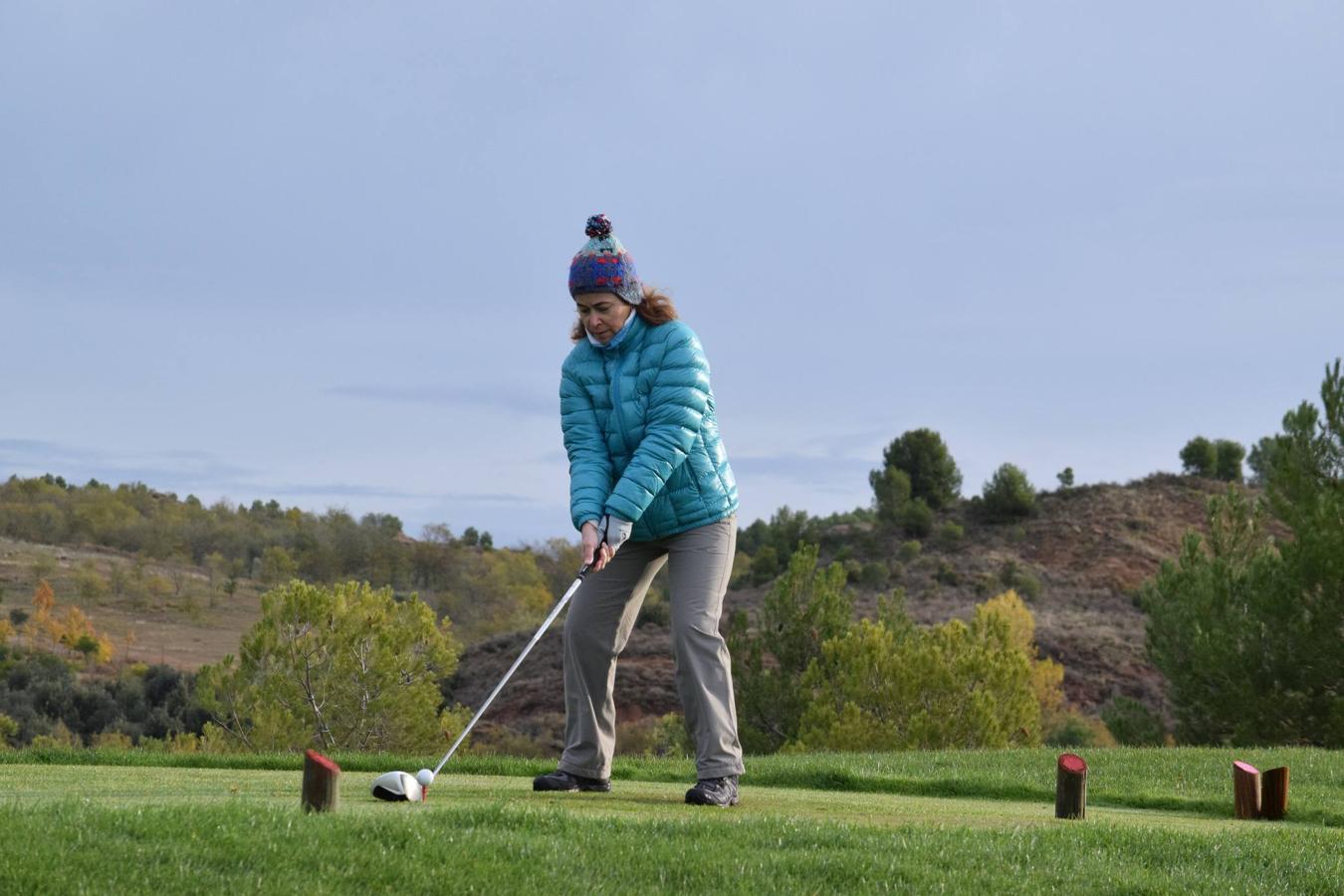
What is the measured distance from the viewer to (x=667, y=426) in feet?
22.6

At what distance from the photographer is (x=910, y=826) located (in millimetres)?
6820

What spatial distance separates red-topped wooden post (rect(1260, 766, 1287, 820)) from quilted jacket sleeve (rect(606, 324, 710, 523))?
15.7 ft

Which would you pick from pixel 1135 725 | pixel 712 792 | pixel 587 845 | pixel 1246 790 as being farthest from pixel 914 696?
pixel 587 845

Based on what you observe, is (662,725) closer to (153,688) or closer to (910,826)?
(153,688)

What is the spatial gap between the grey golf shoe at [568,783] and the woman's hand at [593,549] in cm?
131

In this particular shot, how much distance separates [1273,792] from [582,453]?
5219 mm

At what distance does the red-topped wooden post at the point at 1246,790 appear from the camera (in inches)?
359

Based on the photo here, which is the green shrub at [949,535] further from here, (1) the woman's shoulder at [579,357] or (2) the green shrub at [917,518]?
(1) the woman's shoulder at [579,357]

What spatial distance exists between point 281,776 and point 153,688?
33238 millimetres

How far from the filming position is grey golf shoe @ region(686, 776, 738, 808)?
23.0ft

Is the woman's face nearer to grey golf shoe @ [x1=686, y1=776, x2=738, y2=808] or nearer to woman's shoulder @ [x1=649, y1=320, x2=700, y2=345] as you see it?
woman's shoulder @ [x1=649, y1=320, x2=700, y2=345]

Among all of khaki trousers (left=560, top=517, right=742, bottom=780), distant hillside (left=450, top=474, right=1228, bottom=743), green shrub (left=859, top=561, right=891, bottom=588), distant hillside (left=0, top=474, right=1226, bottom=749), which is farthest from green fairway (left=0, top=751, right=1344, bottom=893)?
green shrub (left=859, top=561, right=891, bottom=588)

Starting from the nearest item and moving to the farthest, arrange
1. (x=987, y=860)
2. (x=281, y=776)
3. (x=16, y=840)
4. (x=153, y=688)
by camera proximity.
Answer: (x=16, y=840), (x=987, y=860), (x=281, y=776), (x=153, y=688)

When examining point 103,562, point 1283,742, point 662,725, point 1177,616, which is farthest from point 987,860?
point 103,562
